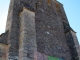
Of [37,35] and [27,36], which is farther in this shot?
[37,35]

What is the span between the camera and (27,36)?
6.31m

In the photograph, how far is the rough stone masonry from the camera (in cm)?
604

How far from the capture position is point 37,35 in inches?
296

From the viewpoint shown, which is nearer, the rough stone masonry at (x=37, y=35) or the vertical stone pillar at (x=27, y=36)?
the vertical stone pillar at (x=27, y=36)

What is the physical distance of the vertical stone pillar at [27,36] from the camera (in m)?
5.78

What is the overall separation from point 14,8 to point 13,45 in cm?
260

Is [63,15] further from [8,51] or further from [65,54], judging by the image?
[8,51]

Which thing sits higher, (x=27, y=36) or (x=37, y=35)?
(x=37, y=35)

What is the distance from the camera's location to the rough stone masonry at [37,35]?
19.8ft

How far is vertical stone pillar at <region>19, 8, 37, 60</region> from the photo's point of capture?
19.0ft

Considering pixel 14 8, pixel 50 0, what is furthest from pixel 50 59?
pixel 50 0

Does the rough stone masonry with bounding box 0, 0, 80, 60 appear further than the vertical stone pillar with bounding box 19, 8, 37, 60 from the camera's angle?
Yes

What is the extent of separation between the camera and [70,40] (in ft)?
29.2

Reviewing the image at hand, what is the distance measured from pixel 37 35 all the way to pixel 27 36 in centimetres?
129
